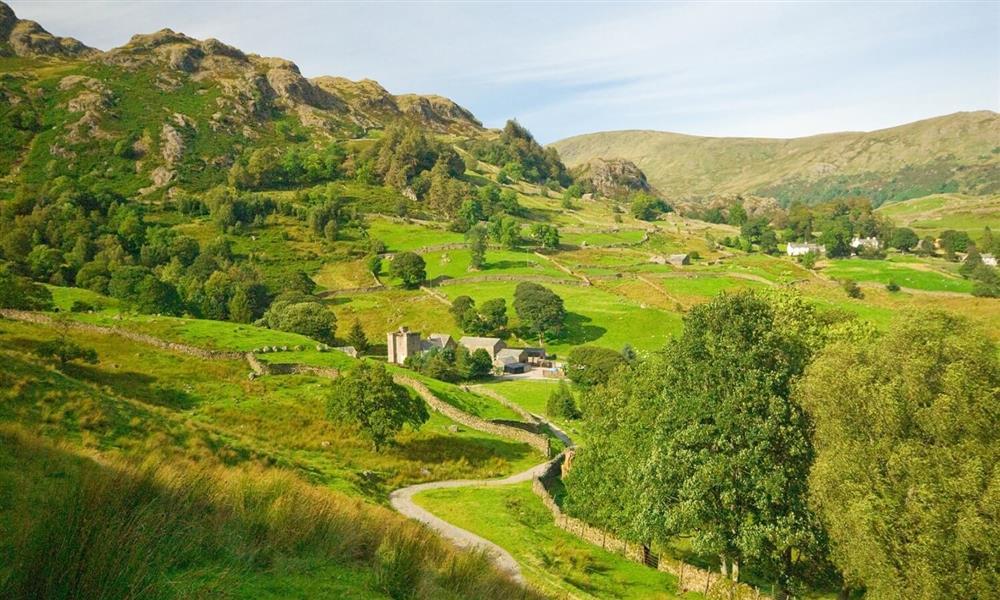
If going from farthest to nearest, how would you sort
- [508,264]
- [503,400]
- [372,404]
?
[508,264] < [503,400] < [372,404]

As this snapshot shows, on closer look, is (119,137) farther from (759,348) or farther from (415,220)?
(759,348)

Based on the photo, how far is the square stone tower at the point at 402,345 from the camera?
82.1m

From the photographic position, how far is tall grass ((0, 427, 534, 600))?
659cm

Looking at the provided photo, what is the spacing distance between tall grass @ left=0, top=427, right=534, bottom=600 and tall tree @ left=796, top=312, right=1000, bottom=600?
49.6ft

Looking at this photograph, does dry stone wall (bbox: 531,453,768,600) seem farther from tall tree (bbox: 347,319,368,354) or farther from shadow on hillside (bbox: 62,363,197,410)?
tall tree (bbox: 347,319,368,354)

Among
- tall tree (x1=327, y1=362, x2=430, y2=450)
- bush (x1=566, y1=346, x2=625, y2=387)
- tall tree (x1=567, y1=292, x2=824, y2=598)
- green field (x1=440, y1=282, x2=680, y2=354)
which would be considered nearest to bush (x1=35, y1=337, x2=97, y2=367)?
tall tree (x1=327, y1=362, x2=430, y2=450)

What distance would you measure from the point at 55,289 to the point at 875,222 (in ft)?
723

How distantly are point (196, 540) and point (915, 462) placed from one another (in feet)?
69.9

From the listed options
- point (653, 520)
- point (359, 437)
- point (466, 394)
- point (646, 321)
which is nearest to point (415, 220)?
point (646, 321)

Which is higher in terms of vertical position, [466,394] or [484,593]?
[484,593]

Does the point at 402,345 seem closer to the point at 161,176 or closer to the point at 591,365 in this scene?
the point at 591,365

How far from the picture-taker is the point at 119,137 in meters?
166

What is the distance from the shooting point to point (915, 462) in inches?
757

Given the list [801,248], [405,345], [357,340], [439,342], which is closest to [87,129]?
[357,340]
